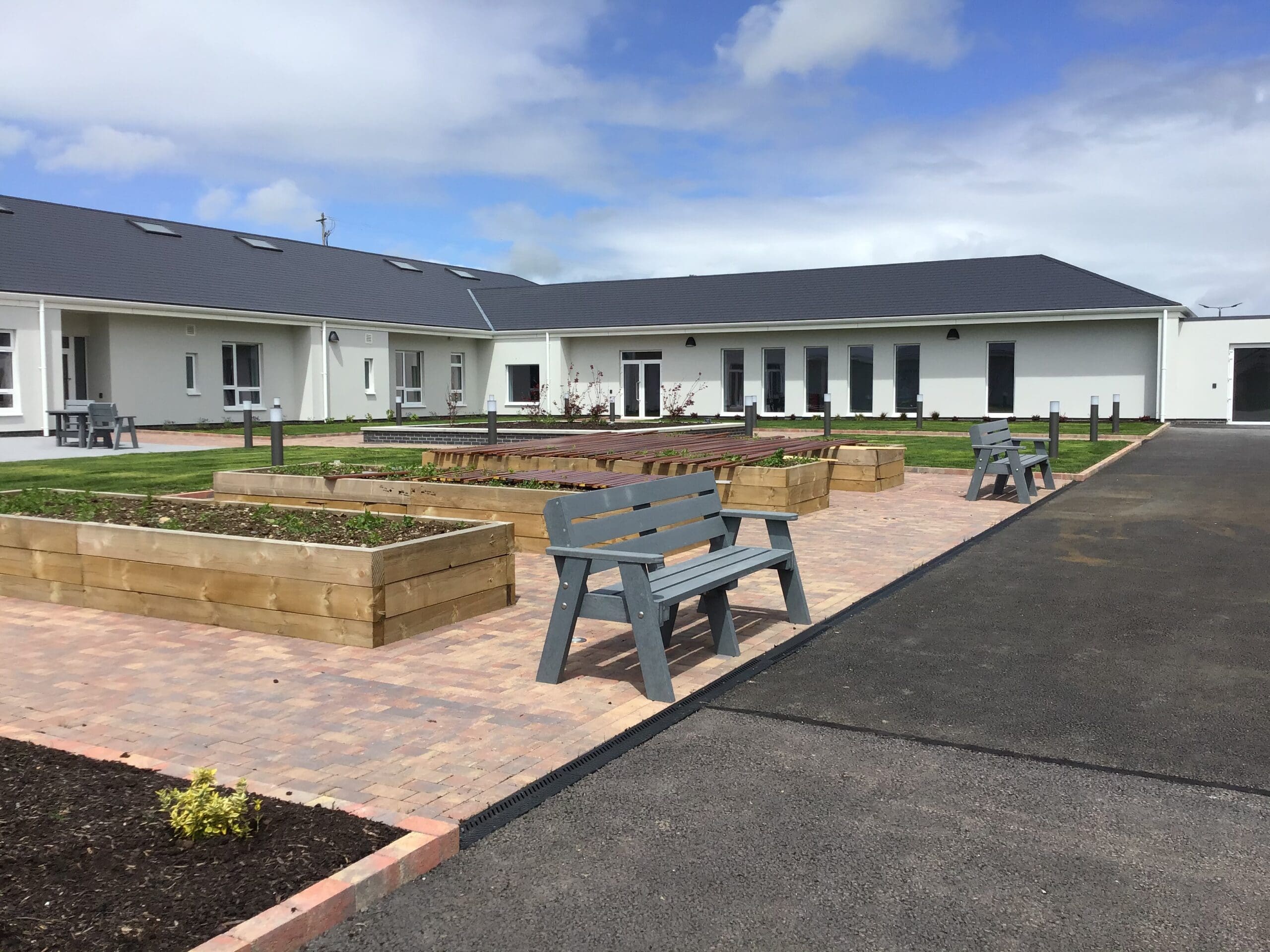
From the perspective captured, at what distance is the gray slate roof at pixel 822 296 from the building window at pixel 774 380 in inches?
59.5

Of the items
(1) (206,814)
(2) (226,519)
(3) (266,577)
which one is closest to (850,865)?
(1) (206,814)

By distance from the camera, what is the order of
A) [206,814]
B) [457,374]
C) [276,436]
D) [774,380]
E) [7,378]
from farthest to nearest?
1. [457,374]
2. [774,380]
3. [7,378]
4. [276,436]
5. [206,814]

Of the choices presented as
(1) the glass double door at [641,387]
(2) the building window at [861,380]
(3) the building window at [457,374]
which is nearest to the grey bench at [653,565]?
(2) the building window at [861,380]

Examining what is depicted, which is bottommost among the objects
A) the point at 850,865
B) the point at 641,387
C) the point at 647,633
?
the point at 850,865

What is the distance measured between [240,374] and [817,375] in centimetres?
1760

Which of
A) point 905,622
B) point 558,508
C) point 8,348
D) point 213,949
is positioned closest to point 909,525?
point 905,622

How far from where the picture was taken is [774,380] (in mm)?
36562

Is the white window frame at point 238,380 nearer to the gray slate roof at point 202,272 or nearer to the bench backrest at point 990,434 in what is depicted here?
the gray slate roof at point 202,272

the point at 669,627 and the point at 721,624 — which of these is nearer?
the point at 721,624

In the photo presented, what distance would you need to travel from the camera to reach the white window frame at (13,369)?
24.2 meters

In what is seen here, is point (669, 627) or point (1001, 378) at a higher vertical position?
point (1001, 378)

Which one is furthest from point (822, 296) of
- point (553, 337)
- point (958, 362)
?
point (553, 337)

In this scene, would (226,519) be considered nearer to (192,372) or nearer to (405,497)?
(405,497)

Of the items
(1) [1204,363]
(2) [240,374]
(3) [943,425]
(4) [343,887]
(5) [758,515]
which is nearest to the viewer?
(4) [343,887]
